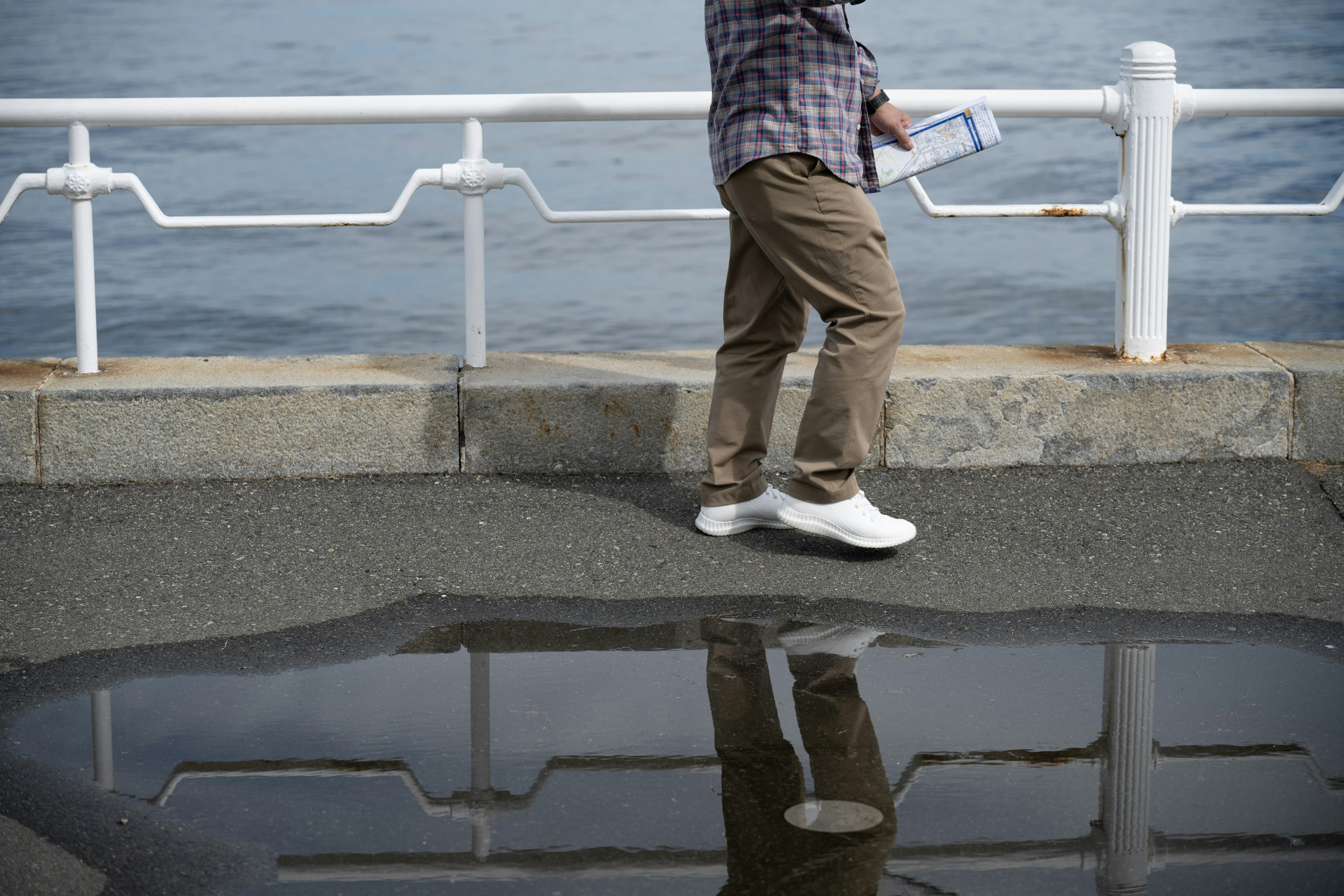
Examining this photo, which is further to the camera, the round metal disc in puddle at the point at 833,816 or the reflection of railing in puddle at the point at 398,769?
the reflection of railing in puddle at the point at 398,769

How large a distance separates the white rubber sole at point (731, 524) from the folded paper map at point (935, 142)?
1.02 meters

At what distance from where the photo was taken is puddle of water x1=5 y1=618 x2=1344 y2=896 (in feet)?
7.88

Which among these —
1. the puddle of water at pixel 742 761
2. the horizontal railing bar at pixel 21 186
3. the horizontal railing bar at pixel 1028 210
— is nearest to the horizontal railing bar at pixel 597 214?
the horizontal railing bar at pixel 1028 210

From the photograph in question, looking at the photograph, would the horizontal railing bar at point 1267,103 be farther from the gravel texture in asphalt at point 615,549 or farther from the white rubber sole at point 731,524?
the white rubber sole at point 731,524

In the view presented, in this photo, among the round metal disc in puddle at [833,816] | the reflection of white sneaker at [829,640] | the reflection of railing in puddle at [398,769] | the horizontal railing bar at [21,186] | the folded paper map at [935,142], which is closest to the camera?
the round metal disc in puddle at [833,816]

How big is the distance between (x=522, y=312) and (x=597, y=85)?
57.5ft

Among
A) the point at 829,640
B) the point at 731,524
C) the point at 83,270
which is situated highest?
the point at 83,270

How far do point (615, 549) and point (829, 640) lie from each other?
87 cm

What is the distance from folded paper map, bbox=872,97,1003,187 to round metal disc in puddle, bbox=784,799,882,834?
1883mm

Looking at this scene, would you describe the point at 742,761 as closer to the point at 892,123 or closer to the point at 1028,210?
the point at 892,123

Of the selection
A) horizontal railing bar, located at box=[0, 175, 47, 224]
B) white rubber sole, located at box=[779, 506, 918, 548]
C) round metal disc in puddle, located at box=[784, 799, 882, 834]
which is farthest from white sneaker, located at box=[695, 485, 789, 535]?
horizontal railing bar, located at box=[0, 175, 47, 224]

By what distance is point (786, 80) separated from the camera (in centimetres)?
364

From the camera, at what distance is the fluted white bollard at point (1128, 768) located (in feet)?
7.82

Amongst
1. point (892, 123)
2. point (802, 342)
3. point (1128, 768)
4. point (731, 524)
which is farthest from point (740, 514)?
point (1128, 768)
